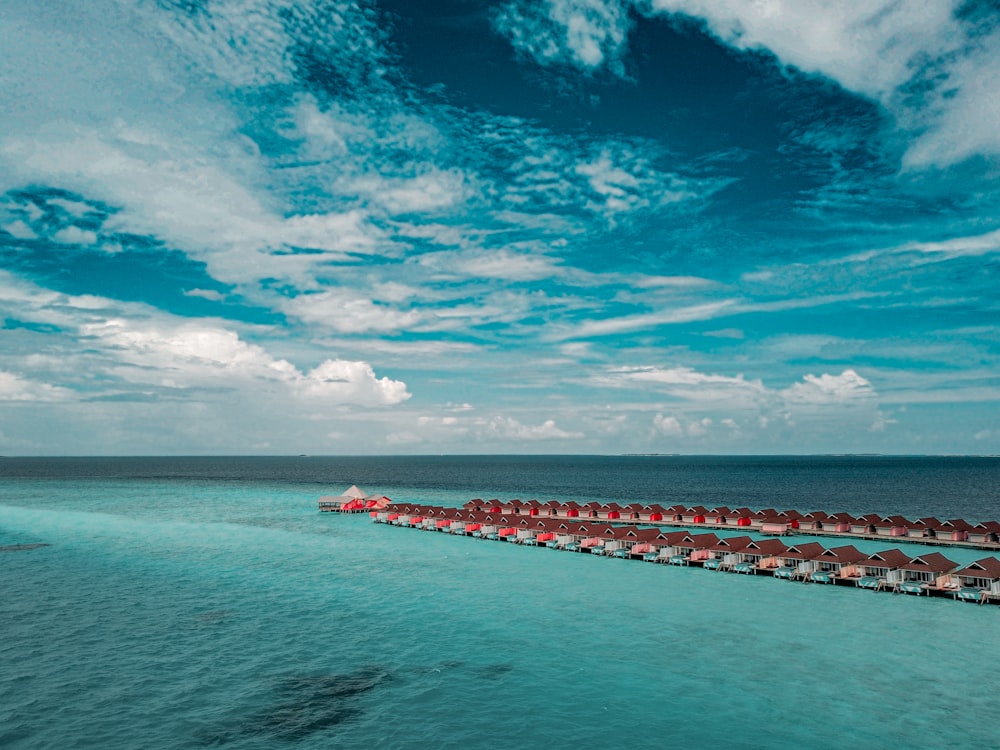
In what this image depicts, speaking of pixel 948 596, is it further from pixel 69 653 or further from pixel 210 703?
pixel 69 653

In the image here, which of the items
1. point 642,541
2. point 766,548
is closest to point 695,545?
point 642,541

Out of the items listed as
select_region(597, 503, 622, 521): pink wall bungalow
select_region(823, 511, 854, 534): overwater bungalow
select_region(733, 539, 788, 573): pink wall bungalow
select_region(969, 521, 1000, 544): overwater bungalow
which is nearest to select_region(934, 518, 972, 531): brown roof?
select_region(969, 521, 1000, 544): overwater bungalow

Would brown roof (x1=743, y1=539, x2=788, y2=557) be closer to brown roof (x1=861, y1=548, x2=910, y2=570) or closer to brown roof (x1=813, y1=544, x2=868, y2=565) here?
brown roof (x1=813, y1=544, x2=868, y2=565)

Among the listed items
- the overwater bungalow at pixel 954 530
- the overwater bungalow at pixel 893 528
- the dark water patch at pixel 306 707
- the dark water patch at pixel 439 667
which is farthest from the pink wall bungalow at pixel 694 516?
the dark water patch at pixel 306 707

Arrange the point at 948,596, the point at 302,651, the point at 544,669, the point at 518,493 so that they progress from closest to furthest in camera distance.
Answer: the point at 544,669, the point at 302,651, the point at 948,596, the point at 518,493

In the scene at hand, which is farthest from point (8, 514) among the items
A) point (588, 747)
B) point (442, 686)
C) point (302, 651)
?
point (588, 747)

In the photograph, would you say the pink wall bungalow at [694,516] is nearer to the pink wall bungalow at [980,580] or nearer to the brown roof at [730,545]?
the brown roof at [730,545]
